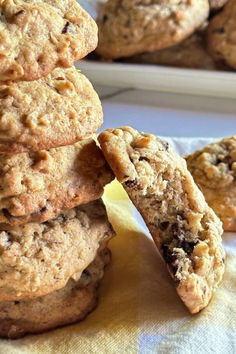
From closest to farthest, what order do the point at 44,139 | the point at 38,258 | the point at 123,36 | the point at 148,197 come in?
the point at 44,139
the point at 38,258
the point at 148,197
the point at 123,36

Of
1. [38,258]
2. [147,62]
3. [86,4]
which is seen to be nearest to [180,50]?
[147,62]

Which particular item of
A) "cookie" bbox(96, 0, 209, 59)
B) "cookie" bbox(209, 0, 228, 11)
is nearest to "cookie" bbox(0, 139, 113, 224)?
"cookie" bbox(96, 0, 209, 59)

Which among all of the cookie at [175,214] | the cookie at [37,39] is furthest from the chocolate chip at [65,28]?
the cookie at [175,214]

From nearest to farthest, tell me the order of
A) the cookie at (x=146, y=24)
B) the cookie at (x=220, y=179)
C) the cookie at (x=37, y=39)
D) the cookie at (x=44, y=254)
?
the cookie at (x=37, y=39)
the cookie at (x=44, y=254)
the cookie at (x=220, y=179)
the cookie at (x=146, y=24)

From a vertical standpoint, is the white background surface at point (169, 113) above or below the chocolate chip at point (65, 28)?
below

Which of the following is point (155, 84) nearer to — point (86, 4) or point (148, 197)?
point (86, 4)

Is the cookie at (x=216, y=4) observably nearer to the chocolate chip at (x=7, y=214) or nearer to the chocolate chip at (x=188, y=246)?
the chocolate chip at (x=188, y=246)

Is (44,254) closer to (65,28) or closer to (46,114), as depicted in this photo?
(46,114)
